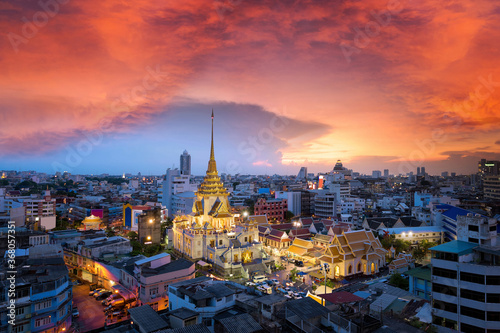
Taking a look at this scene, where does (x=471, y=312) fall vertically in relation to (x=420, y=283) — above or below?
above

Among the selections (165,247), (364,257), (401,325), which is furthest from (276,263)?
(401,325)

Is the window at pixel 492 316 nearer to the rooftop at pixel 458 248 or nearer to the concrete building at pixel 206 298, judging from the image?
the rooftop at pixel 458 248

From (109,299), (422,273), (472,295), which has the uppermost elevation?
(472,295)

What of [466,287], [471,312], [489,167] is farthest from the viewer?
[489,167]

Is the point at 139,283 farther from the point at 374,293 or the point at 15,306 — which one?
the point at 374,293

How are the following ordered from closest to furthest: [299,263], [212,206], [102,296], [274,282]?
[102,296], [274,282], [299,263], [212,206]

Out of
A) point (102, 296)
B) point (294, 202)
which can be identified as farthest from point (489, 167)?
point (102, 296)

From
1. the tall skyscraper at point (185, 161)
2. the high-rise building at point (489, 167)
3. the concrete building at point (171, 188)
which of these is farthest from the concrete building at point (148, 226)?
the tall skyscraper at point (185, 161)

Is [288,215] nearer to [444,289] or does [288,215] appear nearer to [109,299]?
[109,299]
